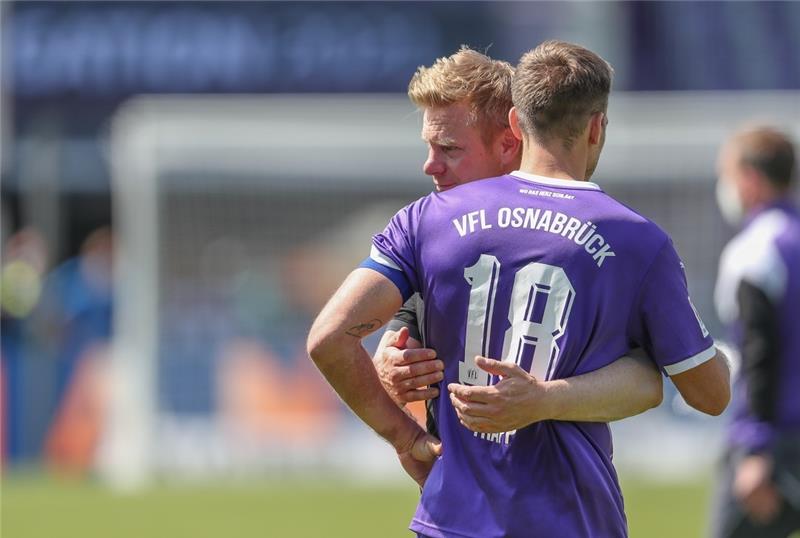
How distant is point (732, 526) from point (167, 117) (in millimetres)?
12033

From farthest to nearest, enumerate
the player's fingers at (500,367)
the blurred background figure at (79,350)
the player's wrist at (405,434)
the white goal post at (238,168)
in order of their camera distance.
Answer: the blurred background figure at (79,350)
the white goal post at (238,168)
the player's wrist at (405,434)
the player's fingers at (500,367)

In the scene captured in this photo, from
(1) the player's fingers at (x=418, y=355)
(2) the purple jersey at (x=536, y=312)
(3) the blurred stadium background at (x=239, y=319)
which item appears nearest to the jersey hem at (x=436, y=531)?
(2) the purple jersey at (x=536, y=312)

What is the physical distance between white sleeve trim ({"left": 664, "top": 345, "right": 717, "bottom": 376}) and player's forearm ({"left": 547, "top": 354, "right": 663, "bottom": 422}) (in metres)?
0.07

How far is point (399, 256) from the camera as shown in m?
3.76

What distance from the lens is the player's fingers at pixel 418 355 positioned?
378cm

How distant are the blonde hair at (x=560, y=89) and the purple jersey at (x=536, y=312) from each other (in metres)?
0.13

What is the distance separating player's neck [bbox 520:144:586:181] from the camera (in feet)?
12.3

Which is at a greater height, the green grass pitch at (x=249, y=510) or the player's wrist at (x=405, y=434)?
the green grass pitch at (x=249, y=510)

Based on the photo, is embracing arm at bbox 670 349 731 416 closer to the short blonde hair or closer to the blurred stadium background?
the short blonde hair

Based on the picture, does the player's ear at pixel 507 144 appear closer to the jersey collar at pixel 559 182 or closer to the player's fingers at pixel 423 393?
the jersey collar at pixel 559 182

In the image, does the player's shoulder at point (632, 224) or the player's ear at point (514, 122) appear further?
the player's ear at point (514, 122)

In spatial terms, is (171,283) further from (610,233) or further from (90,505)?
(610,233)

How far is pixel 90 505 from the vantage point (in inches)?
495

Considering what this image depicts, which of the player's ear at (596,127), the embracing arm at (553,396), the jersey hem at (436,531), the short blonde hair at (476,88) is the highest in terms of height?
the short blonde hair at (476,88)
